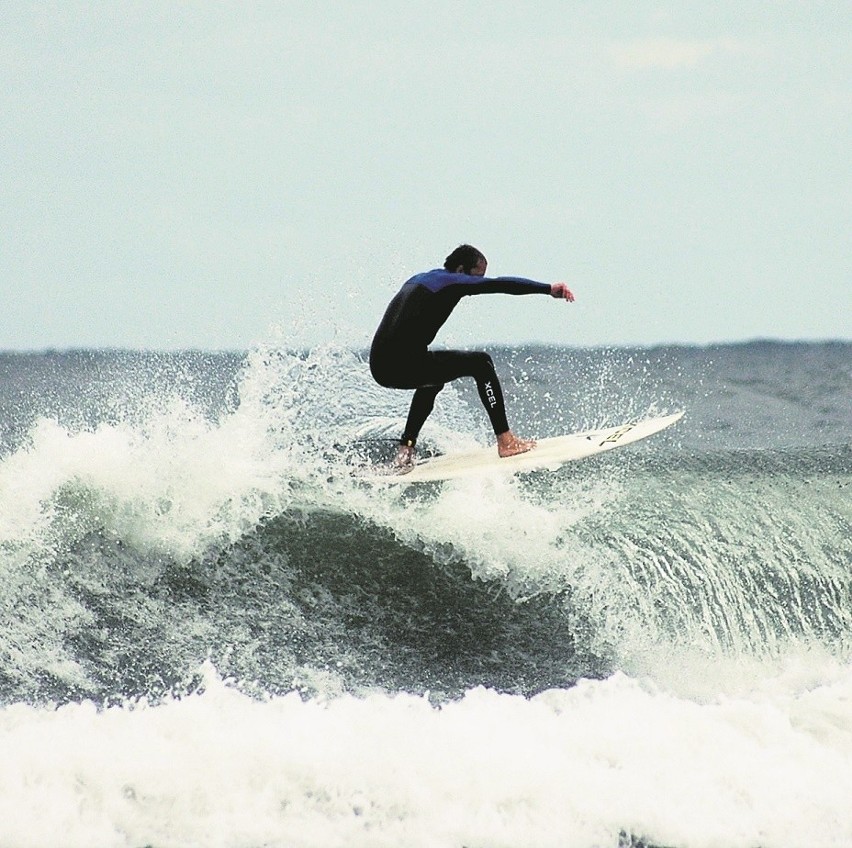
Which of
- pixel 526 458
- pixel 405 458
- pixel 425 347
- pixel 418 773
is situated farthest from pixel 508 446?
pixel 418 773

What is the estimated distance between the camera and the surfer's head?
25.6ft

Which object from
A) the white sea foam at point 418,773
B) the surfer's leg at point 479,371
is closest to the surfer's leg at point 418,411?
the surfer's leg at point 479,371

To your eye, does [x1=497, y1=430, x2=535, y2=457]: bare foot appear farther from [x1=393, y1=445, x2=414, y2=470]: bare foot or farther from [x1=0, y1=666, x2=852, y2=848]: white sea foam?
[x1=0, y1=666, x2=852, y2=848]: white sea foam

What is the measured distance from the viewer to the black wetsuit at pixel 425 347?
7.79 meters

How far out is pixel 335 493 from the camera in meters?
8.29

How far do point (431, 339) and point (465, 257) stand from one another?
0.59m

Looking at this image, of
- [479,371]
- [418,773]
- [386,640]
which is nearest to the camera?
[418,773]

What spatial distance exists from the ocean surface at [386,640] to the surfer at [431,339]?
2.19 feet

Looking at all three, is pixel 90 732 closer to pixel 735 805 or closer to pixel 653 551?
pixel 735 805

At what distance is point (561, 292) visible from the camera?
293 inches

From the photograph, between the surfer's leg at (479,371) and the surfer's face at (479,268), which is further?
the surfer's leg at (479,371)

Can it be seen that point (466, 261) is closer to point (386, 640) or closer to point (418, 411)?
point (418, 411)

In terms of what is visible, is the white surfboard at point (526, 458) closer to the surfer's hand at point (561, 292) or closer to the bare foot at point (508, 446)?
the bare foot at point (508, 446)

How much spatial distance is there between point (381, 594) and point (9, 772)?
289 centimetres
